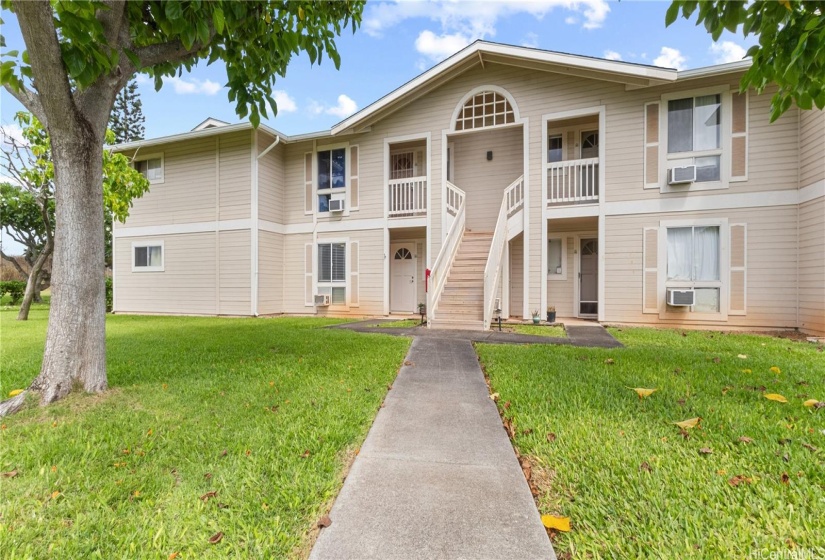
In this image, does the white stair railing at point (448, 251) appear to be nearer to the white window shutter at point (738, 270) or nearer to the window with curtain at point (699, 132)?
the window with curtain at point (699, 132)

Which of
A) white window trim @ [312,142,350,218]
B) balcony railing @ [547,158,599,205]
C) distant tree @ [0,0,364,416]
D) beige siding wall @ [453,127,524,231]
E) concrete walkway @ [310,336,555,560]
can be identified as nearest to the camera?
concrete walkway @ [310,336,555,560]

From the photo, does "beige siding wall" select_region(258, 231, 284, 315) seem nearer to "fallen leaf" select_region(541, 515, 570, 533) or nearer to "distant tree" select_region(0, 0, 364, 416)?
"distant tree" select_region(0, 0, 364, 416)

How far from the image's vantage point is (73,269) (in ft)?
11.2

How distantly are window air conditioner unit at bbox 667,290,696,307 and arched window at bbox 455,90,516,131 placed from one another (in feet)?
19.2

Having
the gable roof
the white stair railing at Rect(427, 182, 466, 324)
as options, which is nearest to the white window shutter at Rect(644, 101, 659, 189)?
the gable roof

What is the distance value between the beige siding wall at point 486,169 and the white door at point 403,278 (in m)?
2.23

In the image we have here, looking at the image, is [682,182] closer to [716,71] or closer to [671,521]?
[716,71]

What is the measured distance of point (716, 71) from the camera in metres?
8.03

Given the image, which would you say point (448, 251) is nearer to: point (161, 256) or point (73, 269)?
point (73, 269)

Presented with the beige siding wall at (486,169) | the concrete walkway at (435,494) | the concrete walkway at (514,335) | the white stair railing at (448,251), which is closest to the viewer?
the concrete walkway at (435,494)

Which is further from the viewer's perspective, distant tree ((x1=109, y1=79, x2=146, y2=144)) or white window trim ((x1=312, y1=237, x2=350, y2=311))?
distant tree ((x1=109, y1=79, x2=146, y2=144))

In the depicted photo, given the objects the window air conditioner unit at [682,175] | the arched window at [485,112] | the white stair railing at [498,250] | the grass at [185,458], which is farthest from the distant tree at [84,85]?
the window air conditioner unit at [682,175]

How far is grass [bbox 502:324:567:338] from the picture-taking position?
7.51 metres

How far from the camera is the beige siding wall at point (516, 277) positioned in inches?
430
